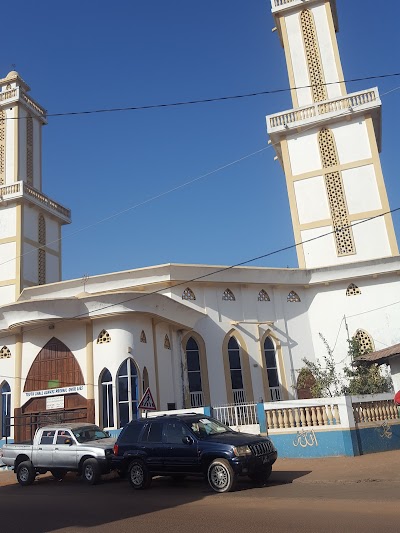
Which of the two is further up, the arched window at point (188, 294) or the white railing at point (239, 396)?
Answer: the arched window at point (188, 294)

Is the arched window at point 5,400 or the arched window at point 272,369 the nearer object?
the arched window at point 5,400

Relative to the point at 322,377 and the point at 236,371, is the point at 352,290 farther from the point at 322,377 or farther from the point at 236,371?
the point at 236,371

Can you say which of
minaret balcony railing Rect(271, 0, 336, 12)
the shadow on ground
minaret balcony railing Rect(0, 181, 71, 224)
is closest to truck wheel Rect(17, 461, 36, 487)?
the shadow on ground

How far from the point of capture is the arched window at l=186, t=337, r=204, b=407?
20.9 metres

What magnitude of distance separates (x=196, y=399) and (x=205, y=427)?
10.2 m

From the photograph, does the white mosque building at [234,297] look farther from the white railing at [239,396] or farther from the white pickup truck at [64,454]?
the white pickup truck at [64,454]

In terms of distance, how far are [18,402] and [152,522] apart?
13503 mm

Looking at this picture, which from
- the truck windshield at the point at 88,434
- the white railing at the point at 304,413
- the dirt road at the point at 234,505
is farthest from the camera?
the white railing at the point at 304,413

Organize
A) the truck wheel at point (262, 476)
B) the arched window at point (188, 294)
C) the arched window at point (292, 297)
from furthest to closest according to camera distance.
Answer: the arched window at point (292, 297) → the arched window at point (188, 294) → the truck wheel at point (262, 476)

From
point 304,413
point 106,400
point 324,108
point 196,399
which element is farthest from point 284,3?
point 304,413

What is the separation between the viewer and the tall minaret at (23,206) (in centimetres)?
2870

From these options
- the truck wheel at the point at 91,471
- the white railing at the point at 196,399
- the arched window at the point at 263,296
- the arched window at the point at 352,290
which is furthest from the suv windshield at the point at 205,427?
the arched window at the point at 352,290

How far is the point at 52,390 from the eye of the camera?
18.9 m

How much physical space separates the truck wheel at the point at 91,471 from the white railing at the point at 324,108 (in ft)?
64.1
